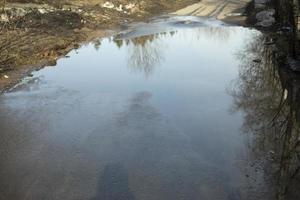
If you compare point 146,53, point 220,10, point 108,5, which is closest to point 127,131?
point 146,53

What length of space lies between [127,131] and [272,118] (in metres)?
4.71

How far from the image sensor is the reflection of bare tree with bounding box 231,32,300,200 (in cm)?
1077

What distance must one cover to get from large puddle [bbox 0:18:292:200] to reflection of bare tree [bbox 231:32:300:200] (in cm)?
38

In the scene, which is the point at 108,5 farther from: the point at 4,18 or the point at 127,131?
the point at 127,131

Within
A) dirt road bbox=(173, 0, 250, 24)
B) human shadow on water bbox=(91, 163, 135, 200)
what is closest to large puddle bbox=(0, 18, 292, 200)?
human shadow on water bbox=(91, 163, 135, 200)

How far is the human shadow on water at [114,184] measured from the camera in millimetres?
10000

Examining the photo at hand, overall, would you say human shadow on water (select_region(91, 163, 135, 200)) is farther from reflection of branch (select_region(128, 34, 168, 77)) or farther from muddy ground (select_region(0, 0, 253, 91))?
reflection of branch (select_region(128, 34, 168, 77))

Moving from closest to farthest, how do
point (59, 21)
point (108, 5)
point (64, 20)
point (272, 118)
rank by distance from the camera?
1. point (272, 118)
2. point (59, 21)
3. point (64, 20)
4. point (108, 5)

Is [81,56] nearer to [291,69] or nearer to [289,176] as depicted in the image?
[291,69]

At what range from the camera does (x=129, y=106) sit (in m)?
16.6

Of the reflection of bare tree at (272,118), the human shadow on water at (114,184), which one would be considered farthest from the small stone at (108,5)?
the human shadow on water at (114,184)

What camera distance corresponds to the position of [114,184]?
34.6ft

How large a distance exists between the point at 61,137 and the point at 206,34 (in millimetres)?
20556

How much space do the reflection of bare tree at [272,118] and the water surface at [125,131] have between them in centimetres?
51
